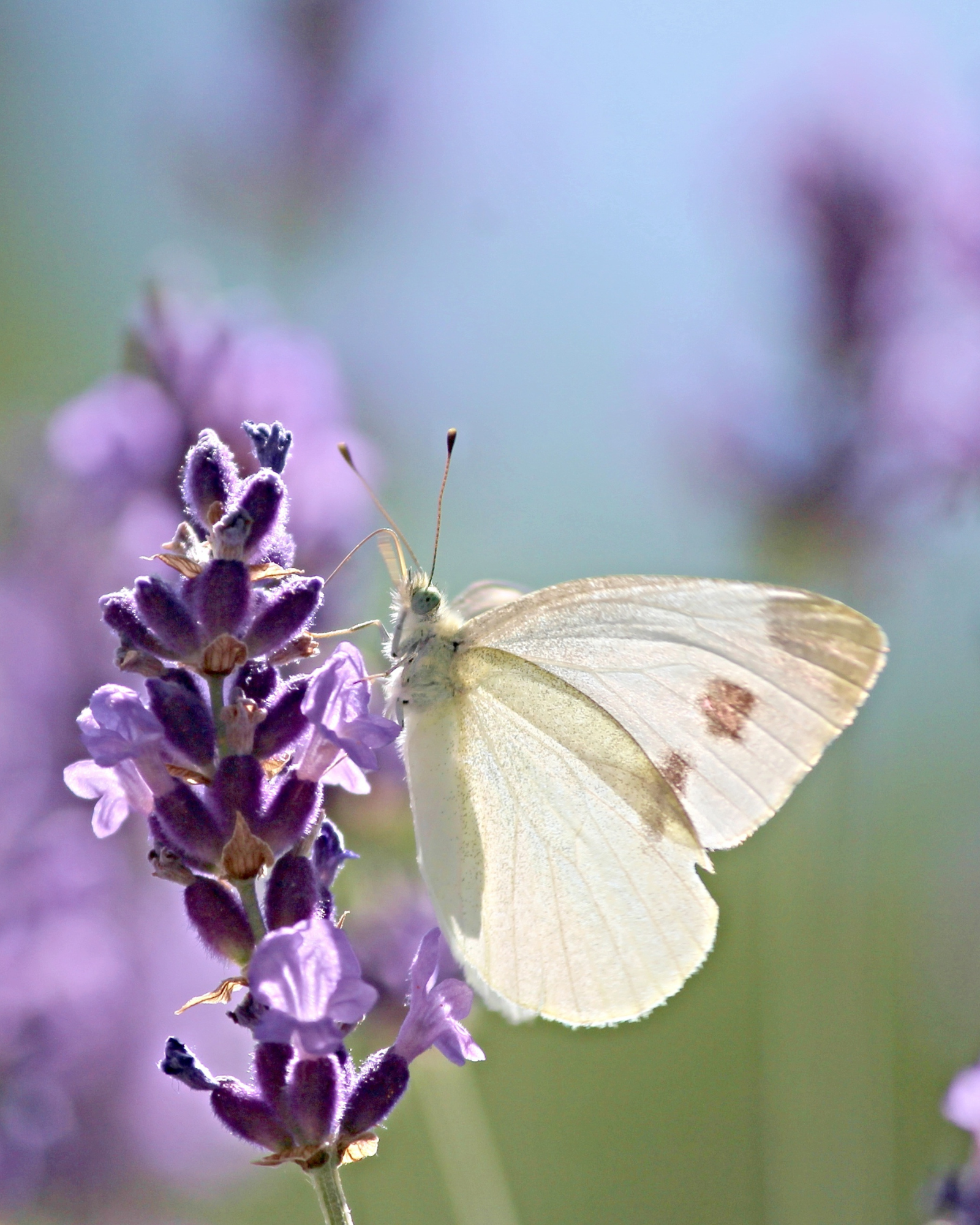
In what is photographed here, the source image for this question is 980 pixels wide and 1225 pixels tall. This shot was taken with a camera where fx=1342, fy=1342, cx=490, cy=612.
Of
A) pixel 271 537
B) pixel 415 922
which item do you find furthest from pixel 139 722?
pixel 415 922

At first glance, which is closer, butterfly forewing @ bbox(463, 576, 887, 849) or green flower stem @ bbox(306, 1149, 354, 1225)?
green flower stem @ bbox(306, 1149, 354, 1225)

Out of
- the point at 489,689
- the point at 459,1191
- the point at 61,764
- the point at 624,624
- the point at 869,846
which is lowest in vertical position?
the point at 459,1191

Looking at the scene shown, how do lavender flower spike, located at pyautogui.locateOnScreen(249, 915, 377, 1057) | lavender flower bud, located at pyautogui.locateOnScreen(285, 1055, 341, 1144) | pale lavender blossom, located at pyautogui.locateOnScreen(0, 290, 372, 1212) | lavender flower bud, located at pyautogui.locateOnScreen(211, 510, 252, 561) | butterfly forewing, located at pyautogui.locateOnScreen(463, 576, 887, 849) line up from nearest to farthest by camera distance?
1. lavender flower spike, located at pyautogui.locateOnScreen(249, 915, 377, 1057)
2. lavender flower bud, located at pyautogui.locateOnScreen(285, 1055, 341, 1144)
3. lavender flower bud, located at pyautogui.locateOnScreen(211, 510, 252, 561)
4. butterfly forewing, located at pyautogui.locateOnScreen(463, 576, 887, 849)
5. pale lavender blossom, located at pyautogui.locateOnScreen(0, 290, 372, 1212)

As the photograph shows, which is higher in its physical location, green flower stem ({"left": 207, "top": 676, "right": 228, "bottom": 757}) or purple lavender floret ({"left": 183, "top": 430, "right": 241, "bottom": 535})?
purple lavender floret ({"left": 183, "top": 430, "right": 241, "bottom": 535})

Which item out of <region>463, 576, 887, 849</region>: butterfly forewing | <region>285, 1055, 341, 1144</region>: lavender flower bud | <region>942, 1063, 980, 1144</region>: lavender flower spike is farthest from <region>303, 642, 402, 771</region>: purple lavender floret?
<region>942, 1063, 980, 1144</region>: lavender flower spike

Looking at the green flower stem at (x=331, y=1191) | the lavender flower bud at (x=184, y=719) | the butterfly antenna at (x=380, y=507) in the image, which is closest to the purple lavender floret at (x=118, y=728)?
the lavender flower bud at (x=184, y=719)

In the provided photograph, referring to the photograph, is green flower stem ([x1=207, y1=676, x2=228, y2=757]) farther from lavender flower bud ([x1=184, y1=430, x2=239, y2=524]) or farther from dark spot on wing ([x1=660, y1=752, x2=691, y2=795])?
dark spot on wing ([x1=660, y1=752, x2=691, y2=795])

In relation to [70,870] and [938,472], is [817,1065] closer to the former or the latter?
[938,472]

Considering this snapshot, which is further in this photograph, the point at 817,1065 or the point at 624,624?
the point at 817,1065
